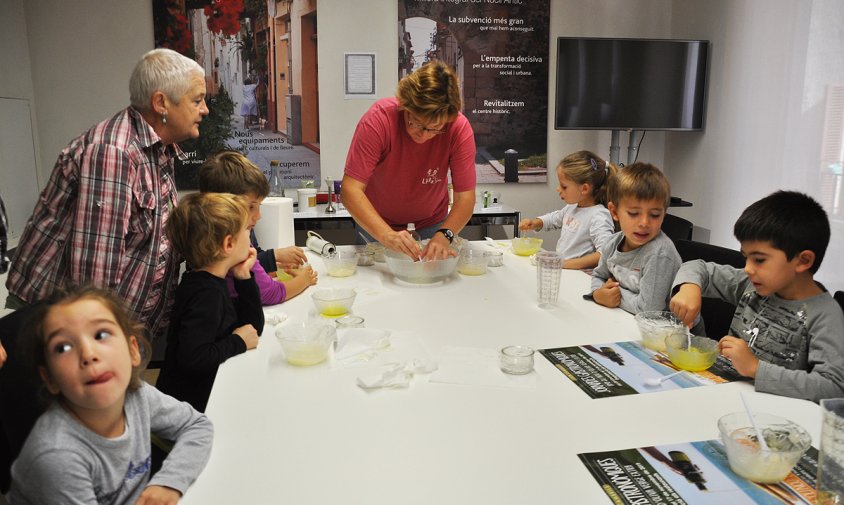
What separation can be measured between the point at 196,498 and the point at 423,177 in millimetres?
1818

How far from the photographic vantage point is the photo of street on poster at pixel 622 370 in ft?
4.17

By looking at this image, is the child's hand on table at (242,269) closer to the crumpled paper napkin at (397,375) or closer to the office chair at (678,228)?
the crumpled paper napkin at (397,375)

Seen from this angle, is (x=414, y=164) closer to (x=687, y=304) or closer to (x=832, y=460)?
(x=687, y=304)

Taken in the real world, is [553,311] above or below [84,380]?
below

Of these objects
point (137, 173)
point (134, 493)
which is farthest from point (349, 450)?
point (137, 173)

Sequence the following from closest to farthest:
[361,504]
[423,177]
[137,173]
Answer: [361,504]
[137,173]
[423,177]

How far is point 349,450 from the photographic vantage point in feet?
3.34

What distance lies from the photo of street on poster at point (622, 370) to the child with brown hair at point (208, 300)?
0.78 metres

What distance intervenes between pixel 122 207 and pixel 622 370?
1.35m

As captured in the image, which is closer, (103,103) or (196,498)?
(196,498)

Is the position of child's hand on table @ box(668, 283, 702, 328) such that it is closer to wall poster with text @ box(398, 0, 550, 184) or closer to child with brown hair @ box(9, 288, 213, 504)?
child with brown hair @ box(9, 288, 213, 504)

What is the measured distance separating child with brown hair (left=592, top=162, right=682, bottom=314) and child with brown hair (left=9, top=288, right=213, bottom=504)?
129 centimetres

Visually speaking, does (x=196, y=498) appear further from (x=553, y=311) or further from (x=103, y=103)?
(x=103, y=103)

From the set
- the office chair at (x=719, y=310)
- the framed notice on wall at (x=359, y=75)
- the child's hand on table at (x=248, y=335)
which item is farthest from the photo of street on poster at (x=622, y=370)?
the framed notice on wall at (x=359, y=75)
